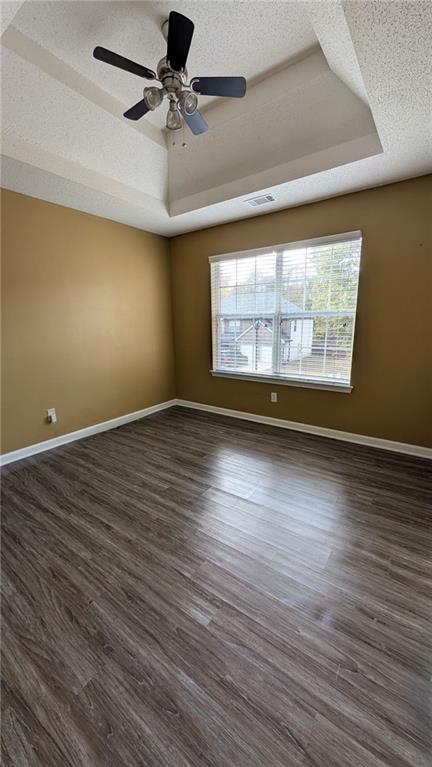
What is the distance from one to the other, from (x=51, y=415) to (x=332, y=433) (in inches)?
125

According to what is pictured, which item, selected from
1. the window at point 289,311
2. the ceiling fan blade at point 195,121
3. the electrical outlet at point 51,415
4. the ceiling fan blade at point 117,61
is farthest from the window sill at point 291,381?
the ceiling fan blade at point 117,61

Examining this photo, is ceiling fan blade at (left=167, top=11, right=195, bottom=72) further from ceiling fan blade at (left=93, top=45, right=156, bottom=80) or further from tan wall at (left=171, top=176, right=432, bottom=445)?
tan wall at (left=171, top=176, right=432, bottom=445)

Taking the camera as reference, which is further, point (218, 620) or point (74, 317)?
point (74, 317)

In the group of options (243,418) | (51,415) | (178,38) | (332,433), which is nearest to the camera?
(178,38)

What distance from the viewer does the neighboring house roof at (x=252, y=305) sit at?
3.45 meters

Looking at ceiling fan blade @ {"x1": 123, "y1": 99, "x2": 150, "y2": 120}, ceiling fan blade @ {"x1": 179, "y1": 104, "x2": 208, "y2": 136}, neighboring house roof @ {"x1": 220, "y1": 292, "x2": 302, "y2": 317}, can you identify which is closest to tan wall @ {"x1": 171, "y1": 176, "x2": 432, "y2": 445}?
neighboring house roof @ {"x1": 220, "y1": 292, "x2": 302, "y2": 317}

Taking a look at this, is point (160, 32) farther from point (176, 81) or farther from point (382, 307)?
point (382, 307)

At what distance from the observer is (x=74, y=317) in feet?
10.9

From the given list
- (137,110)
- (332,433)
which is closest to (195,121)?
(137,110)

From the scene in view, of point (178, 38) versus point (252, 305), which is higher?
point (178, 38)

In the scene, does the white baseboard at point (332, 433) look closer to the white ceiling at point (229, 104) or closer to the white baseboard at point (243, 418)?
the white baseboard at point (243, 418)

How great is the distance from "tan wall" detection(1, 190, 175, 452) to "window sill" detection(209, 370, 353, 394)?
3.69 ft

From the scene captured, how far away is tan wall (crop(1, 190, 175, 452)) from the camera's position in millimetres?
2857

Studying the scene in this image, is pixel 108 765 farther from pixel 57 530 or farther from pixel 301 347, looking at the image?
pixel 301 347
